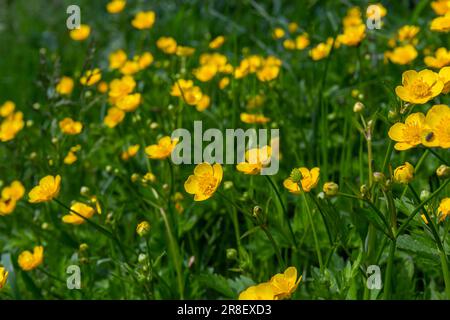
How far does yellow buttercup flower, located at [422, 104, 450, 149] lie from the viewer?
3.78 feet

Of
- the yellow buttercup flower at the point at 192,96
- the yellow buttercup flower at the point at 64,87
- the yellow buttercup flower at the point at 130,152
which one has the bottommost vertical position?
the yellow buttercup flower at the point at 130,152

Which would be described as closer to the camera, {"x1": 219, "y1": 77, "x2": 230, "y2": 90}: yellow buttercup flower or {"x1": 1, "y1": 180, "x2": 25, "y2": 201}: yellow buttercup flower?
{"x1": 1, "y1": 180, "x2": 25, "y2": 201}: yellow buttercup flower

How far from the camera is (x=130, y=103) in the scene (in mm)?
1984

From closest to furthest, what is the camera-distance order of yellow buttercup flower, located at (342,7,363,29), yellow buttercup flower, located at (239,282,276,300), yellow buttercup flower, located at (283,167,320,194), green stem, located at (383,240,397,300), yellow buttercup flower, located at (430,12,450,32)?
yellow buttercup flower, located at (239,282,276,300) → green stem, located at (383,240,397,300) → yellow buttercup flower, located at (283,167,320,194) → yellow buttercup flower, located at (430,12,450,32) → yellow buttercup flower, located at (342,7,363,29)

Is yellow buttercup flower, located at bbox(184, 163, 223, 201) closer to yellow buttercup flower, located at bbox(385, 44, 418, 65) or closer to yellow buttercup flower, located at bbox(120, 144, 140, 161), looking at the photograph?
yellow buttercup flower, located at bbox(120, 144, 140, 161)

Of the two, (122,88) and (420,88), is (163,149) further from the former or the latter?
(420,88)

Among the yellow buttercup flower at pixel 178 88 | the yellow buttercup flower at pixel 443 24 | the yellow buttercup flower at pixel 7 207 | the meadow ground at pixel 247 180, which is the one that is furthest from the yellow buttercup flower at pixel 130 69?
the yellow buttercup flower at pixel 443 24

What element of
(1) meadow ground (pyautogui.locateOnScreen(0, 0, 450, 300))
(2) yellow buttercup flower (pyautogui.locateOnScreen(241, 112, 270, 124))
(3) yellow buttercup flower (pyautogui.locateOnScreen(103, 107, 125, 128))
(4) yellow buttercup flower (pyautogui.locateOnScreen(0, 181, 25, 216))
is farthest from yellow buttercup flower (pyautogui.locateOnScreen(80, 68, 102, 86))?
(2) yellow buttercup flower (pyautogui.locateOnScreen(241, 112, 270, 124))

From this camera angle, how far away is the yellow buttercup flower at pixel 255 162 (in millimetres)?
1429

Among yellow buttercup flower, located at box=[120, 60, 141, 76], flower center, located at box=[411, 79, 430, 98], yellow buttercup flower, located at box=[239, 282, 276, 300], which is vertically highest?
yellow buttercup flower, located at box=[120, 60, 141, 76]

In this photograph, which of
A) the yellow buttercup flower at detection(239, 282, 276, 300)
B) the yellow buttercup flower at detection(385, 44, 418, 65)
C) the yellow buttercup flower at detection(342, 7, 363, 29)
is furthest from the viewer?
the yellow buttercup flower at detection(342, 7, 363, 29)

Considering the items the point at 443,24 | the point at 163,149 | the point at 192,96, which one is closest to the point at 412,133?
the point at 443,24

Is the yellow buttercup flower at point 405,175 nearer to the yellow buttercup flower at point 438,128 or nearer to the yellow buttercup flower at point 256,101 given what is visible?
the yellow buttercup flower at point 438,128

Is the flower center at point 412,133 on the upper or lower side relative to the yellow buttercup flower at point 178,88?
lower
